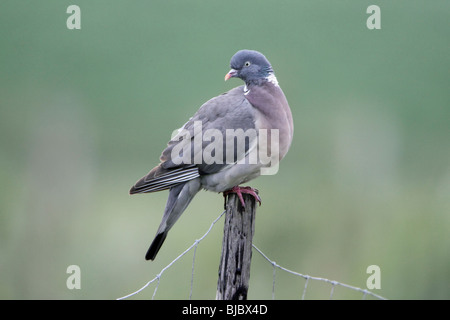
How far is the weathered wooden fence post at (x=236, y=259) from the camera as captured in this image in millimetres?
3484

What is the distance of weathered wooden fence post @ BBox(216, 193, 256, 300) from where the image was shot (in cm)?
348

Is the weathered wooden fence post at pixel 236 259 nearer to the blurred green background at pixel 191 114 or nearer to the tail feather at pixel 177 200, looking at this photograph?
the tail feather at pixel 177 200

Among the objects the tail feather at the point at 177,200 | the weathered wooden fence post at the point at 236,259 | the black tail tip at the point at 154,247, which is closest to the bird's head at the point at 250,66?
the tail feather at the point at 177,200

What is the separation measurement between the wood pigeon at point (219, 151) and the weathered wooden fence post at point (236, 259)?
66 centimetres

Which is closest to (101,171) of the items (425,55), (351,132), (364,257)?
(351,132)

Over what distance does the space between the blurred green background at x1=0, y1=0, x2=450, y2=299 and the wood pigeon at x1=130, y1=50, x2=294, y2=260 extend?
170cm

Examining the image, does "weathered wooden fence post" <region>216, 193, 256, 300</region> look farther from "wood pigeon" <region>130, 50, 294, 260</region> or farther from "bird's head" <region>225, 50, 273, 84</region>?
"bird's head" <region>225, 50, 273, 84</region>

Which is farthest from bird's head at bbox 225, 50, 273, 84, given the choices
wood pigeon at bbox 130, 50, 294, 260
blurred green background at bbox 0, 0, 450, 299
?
blurred green background at bbox 0, 0, 450, 299

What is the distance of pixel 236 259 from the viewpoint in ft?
11.5

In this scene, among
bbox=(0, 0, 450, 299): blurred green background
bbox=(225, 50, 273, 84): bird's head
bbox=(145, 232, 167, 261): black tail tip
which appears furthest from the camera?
bbox=(0, 0, 450, 299): blurred green background

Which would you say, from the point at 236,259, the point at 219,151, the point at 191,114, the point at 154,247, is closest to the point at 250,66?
the point at 219,151

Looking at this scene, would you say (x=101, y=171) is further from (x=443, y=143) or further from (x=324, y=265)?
(x=443, y=143)

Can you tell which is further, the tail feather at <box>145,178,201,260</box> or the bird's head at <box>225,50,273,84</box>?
the bird's head at <box>225,50,273,84</box>

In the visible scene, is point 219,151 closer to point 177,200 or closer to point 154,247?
point 177,200
